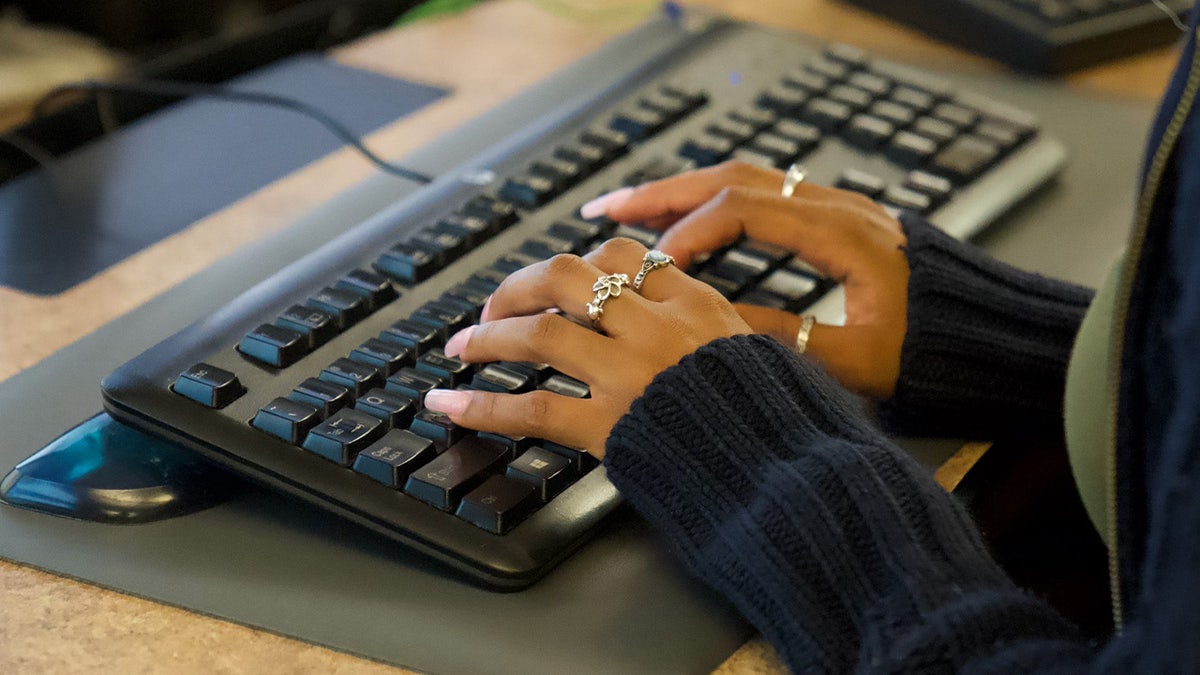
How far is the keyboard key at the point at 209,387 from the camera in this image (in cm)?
51

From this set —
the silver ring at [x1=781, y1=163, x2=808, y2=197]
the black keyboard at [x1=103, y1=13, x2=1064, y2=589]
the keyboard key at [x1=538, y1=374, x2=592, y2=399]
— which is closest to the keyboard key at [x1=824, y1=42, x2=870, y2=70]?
the black keyboard at [x1=103, y1=13, x2=1064, y2=589]

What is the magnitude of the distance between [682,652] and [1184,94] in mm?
294

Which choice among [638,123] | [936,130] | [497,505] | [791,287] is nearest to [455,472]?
[497,505]

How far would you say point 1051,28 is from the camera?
94 cm

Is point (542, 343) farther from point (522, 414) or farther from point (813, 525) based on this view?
point (813, 525)

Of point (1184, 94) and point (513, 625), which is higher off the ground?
point (1184, 94)

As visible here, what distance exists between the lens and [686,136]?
765 mm

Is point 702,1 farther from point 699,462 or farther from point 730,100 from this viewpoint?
point 699,462

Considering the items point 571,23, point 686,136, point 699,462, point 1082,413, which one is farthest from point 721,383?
point 571,23

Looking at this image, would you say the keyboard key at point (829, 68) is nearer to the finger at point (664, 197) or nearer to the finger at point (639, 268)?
the finger at point (664, 197)

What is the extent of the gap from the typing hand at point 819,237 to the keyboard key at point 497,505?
6.9 inches

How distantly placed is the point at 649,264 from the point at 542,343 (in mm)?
69

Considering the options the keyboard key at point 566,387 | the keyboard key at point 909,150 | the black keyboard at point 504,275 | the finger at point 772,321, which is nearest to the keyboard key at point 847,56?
the black keyboard at point 504,275

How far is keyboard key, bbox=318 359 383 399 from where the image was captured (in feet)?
1.73
